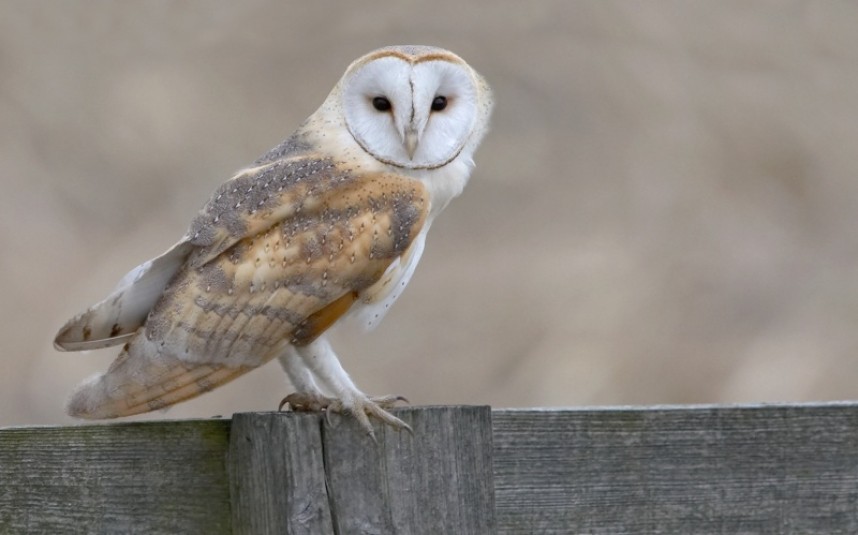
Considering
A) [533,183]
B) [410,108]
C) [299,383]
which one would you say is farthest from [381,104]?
[533,183]

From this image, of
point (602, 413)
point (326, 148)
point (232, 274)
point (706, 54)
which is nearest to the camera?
point (602, 413)

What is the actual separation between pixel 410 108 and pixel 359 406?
0.63 metres

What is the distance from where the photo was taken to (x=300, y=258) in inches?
99.1

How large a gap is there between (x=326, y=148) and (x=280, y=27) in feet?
25.8

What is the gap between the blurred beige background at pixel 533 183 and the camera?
25.5ft

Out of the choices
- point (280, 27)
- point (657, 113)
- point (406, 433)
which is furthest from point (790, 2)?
point (406, 433)

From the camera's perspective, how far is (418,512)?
1882 millimetres

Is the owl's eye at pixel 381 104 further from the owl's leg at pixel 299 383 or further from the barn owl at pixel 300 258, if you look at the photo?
the owl's leg at pixel 299 383

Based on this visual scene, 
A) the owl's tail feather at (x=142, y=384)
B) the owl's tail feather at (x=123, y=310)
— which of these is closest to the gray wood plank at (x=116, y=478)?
the owl's tail feather at (x=142, y=384)

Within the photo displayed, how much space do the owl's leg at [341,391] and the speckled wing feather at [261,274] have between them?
35mm

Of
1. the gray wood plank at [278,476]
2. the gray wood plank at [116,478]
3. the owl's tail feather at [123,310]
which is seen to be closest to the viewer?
the gray wood plank at [278,476]

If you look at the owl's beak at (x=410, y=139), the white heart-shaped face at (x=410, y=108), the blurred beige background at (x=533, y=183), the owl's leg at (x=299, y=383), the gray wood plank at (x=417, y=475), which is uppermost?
the blurred beige background at (x=533, y=183)

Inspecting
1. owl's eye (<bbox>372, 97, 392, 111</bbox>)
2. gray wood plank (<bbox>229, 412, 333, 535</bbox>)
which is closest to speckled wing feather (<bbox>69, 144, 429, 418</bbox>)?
owl's eye (<bbox>372, 97, 392, 111</bbox>)

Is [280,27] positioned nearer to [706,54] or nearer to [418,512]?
[706,54]
